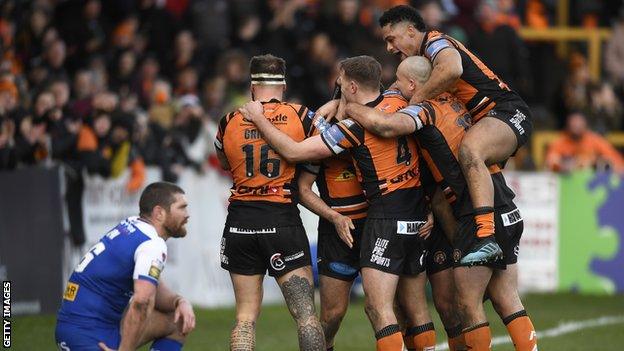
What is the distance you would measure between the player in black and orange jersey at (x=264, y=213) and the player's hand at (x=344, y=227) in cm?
29

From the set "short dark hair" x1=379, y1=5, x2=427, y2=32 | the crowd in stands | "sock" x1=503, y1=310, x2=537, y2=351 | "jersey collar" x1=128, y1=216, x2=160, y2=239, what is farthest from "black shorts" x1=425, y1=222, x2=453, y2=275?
the crowd in stands

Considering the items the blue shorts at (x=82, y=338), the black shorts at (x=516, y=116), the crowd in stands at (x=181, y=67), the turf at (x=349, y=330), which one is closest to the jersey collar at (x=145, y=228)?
the blue shorts at (x=82, y=338)

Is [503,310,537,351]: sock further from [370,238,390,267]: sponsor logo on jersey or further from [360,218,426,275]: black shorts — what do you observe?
[370,238,390,267]: sponsor logo on jersey

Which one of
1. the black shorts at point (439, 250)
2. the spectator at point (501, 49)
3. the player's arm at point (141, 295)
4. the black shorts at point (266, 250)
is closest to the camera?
the player's arm at point (141, 295)

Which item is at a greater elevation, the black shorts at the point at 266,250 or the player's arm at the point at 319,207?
the player's arm at the point at 319,207

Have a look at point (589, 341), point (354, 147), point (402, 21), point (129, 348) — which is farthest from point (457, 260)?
point (589, 341)

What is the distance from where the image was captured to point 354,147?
34.7ft

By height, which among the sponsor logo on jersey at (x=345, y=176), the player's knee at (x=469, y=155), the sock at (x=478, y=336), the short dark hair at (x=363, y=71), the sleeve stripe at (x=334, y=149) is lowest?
the sock at (x=478, y=336)

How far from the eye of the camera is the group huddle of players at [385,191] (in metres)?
10.4

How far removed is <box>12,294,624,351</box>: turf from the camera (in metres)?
13.4

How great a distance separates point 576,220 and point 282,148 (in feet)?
31.5

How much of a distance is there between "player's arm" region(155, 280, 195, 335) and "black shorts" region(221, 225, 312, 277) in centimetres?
60

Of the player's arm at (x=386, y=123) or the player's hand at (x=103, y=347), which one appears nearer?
the player's hand at (x=103, y=347)

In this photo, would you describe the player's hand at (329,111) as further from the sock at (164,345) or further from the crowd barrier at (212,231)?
the crowd barrier at (212,231)
